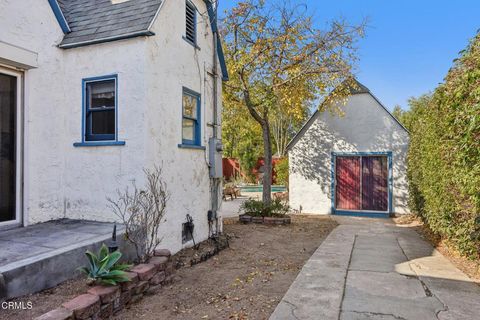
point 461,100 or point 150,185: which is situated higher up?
point 461,100

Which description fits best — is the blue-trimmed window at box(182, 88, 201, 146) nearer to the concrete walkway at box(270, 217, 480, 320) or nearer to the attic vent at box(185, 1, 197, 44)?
the attic vent at box(185, 1, 197, 44)

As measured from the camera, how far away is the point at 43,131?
6.05 metres

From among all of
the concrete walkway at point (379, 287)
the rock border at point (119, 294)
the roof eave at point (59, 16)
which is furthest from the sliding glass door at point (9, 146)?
the concrete walkway at point (379, 287)

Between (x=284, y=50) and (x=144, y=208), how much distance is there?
7.62 m

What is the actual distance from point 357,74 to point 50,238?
10721 mm

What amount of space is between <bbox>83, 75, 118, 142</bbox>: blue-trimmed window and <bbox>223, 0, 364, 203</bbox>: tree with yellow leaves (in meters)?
5.35

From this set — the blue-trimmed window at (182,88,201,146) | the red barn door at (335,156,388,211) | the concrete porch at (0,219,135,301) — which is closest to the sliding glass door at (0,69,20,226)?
the concrete porch at (0,219,135,301)

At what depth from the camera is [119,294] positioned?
12.9 ft

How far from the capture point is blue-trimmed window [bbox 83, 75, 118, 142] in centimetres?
625

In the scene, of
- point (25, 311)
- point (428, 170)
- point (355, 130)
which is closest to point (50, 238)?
point (25, 311)

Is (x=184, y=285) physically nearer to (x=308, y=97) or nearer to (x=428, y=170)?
(x=428, y=170)

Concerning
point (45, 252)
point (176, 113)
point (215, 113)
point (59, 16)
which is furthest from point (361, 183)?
point (45, 252)

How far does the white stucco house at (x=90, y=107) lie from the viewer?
5.67 meters

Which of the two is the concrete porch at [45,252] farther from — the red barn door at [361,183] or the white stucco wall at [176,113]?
the red barn door at [361,183]
